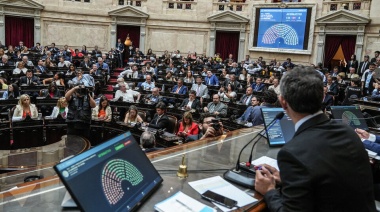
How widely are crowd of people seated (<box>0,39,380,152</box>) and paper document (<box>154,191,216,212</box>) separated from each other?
390 cm

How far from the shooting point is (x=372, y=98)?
8312 mm

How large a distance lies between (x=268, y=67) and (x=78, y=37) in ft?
35.6

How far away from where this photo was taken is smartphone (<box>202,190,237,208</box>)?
6.32 ft

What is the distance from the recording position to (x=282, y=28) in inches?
707

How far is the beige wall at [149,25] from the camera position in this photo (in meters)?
19.0

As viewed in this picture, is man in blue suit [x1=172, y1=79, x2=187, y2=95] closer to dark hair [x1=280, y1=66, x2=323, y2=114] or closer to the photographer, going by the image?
the photographer

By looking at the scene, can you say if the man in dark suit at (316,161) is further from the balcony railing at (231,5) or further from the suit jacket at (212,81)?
the balcony railing at (231,5)

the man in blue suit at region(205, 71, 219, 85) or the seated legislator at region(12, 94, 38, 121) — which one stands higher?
the man in blue suit at region(205, 71, 219, 85)

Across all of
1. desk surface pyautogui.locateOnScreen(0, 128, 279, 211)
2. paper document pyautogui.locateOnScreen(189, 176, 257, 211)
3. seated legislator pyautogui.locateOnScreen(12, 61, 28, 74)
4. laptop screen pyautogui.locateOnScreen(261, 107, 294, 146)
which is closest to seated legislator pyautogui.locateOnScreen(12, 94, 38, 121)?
seated legislator pyautogui.locateOnScreen(12, 61, 28, 74)

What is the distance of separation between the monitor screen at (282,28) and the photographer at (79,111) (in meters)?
13.7

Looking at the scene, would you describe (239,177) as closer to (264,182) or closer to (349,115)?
(264,182)

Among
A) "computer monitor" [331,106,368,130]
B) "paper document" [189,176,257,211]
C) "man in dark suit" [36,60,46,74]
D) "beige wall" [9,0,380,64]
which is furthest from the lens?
"beige wall" [9,0,380,64]

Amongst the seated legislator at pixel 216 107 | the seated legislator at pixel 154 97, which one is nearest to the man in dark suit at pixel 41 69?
the seated legislator at pixel 154 97

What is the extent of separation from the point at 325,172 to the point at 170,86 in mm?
10481
